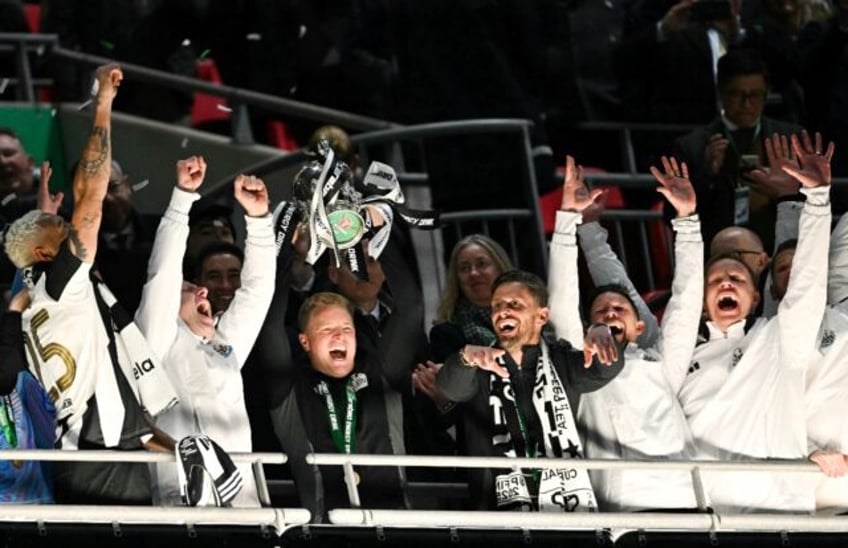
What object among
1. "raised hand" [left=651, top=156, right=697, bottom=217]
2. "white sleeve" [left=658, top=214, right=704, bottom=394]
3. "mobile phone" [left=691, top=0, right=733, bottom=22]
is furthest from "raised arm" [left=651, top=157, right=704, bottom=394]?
"mobile phone" [left=691, top=0, right=733, bottom=22]

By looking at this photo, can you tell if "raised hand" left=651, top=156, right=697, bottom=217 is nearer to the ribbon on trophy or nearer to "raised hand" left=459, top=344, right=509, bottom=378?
the ribbon on trophy

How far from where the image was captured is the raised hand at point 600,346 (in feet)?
31.0

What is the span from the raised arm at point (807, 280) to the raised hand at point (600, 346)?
0.84 m

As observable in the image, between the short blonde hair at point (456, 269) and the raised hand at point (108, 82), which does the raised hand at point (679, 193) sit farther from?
the raised hand at point (108, 82)

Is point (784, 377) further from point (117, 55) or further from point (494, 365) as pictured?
point (117, 55)

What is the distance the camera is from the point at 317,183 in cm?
985

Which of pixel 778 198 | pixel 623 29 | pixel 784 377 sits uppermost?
pixel 623 29

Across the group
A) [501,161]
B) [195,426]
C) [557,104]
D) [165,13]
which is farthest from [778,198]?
[165,13]

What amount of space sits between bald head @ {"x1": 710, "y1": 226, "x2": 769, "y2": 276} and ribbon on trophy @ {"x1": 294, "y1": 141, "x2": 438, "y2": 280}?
156 cm

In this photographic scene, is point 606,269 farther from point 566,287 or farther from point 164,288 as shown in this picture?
point 164,288

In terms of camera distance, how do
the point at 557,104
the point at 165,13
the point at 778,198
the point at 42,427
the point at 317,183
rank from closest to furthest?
the point at 42,427 < the point at 317,183 < the point at 778,198 < the point at 557,104 < the point at 165,13

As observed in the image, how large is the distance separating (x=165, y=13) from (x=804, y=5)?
3.81 metres

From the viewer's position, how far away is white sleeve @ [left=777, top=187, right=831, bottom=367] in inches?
390

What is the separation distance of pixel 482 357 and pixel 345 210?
38.2 inches
